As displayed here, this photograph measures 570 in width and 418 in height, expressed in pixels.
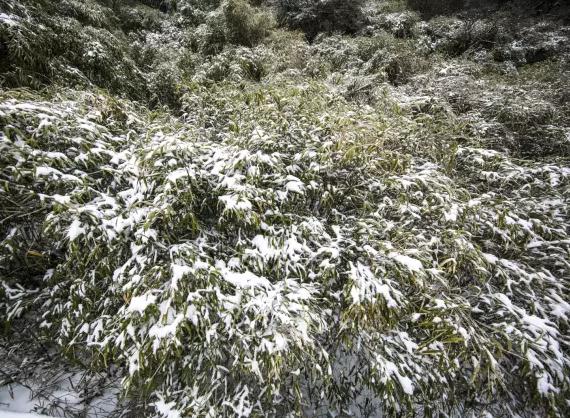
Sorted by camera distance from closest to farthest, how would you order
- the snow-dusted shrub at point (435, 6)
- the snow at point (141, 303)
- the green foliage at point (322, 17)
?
the snow at point (141, 303) < the green foliage at point (322, 17) < the snow-dusted shrub at point (435, 6)

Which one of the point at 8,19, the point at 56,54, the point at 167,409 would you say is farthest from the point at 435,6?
the point at 167,409

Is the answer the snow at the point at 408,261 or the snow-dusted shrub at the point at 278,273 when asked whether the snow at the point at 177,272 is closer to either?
the snow-dusted shrub at the point at 278,273

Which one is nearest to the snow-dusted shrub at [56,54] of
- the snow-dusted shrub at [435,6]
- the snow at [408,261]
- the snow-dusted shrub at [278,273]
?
the snow-dusted shrub at [278,273]

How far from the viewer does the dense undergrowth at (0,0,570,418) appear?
137 cm

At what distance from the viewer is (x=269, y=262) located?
1.69 meters

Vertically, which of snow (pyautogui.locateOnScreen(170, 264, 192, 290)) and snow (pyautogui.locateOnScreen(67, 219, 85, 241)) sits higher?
snow (pyautogui.locateOnScreen(67, 219, 85, 241))

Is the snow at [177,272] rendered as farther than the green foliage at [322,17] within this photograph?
No

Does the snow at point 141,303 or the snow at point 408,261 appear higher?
the snow at point 141,303


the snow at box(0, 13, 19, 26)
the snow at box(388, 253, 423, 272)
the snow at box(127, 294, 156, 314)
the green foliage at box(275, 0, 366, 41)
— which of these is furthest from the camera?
the green foliage at box(275, 0, 366, 41)

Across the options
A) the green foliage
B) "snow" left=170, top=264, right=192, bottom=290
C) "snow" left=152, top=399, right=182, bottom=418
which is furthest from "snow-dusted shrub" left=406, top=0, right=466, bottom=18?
"snow" left=152, top=399, right=182, bottom=418

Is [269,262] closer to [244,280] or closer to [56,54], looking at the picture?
[244,280]

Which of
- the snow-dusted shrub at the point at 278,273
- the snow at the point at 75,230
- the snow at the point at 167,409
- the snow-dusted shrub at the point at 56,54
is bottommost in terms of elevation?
the snow at the point at 167,409

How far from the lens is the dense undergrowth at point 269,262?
137 centimetres

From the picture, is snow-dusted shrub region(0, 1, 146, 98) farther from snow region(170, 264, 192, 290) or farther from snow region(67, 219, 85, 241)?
snow region(170, 264, 192, 290)
